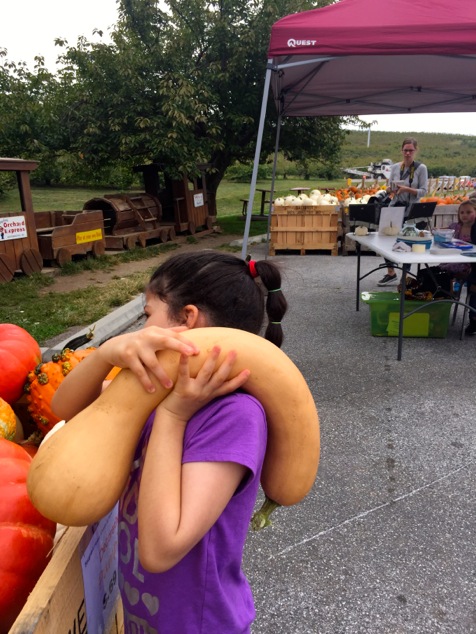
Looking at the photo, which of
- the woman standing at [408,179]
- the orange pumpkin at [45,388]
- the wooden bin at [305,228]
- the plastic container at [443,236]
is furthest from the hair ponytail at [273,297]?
the wooden bin at [305,228]

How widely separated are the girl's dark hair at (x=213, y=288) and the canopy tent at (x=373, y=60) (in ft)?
13.8

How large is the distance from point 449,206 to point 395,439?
9018mm

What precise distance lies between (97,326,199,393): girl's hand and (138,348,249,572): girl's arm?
1.1 inches

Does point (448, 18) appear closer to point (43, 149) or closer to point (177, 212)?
point (177, 212)

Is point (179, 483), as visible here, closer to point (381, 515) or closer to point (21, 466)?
point (21, 466)

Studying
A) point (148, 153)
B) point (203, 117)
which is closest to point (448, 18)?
point (203, 117)

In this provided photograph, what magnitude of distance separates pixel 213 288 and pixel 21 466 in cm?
69

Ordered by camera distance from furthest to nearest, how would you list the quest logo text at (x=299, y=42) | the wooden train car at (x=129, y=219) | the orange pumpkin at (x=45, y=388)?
the wooden train car at (x=129, y=219)
the quest logo text at (x=299, y=42)
the orange pumpkin at (x=45, y=388)

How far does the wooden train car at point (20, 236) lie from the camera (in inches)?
298

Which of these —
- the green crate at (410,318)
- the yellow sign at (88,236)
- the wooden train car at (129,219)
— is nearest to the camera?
the green crate at (410,318)

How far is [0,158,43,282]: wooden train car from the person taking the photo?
7.57 meters

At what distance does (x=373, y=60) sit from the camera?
22.3 feet

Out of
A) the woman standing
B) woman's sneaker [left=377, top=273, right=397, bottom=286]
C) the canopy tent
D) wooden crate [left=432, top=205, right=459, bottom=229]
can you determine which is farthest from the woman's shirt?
wooden crate [left=432, top=205, right=459, bottom=229]

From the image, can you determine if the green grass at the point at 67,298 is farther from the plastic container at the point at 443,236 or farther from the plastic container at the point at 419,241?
the plastic container at the point at 443,236
